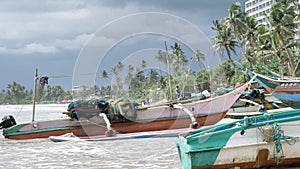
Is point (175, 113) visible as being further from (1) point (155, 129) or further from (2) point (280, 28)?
(2) point (280, 28)

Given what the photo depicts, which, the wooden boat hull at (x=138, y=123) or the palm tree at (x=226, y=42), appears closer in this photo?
the wooden boat hull at (x=138, y=123)

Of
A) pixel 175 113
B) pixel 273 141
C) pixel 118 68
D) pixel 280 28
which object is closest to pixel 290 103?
pixel 175 113

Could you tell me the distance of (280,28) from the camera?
36.5 metres

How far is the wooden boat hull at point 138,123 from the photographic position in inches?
568

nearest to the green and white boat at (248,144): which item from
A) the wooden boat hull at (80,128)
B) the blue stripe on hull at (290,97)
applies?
the wooden boat hull at (80,128)

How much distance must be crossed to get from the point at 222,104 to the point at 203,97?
1.02m

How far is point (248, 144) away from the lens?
648cm

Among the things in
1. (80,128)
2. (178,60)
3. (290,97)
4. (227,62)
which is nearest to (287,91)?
(290,97)

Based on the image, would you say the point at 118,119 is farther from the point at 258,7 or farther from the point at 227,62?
the point at 258,7

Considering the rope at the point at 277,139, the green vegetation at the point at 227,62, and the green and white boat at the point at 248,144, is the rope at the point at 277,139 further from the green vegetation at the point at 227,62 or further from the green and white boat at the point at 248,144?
the green vegetation at the point at 227,62

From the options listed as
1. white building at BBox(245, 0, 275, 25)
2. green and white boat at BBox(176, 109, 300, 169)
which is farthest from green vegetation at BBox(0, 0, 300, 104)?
white building at BBox(245, 0, 275, 25)

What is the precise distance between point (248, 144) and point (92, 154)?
552 cm

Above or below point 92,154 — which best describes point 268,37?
above

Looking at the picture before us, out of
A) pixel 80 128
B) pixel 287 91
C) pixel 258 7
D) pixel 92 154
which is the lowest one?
pixel 92 154
